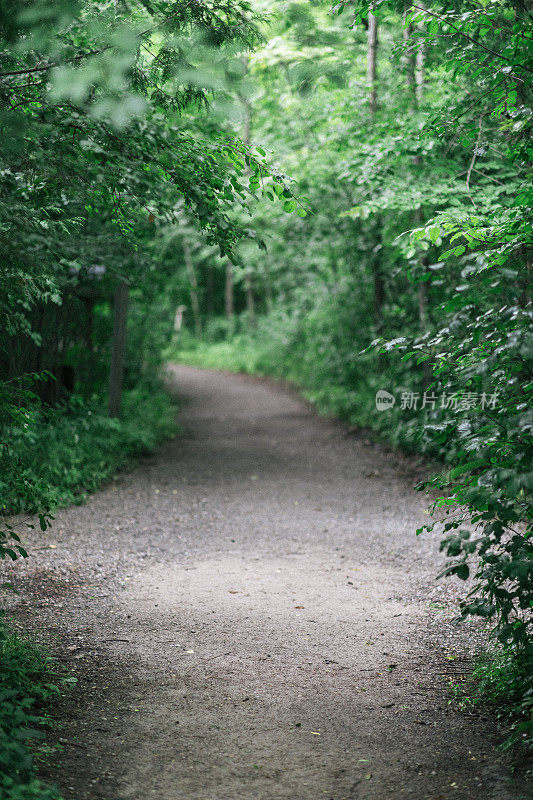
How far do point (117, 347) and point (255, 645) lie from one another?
6.32 meters

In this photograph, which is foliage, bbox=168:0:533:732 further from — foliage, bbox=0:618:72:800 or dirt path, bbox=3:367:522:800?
foliage, bbox=0:618:72:800

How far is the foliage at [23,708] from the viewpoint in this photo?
2.74m

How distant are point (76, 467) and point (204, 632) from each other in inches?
162

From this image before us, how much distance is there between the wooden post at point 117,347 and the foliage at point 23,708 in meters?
5.73

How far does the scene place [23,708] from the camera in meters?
3.60

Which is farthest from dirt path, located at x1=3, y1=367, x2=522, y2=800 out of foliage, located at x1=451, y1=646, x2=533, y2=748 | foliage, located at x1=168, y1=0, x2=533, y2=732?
foliage, located at x1=168, y1=0, x2=533, y2=732

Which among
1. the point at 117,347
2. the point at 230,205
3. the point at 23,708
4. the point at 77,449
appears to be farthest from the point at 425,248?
the point at 117,347

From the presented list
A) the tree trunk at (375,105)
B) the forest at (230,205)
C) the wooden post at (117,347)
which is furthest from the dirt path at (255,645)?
the tree trunk at (375,105)

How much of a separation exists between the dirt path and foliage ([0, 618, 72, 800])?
16cm

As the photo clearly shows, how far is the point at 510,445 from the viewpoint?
3275 mm

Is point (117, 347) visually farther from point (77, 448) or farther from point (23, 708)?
point (23, 708)

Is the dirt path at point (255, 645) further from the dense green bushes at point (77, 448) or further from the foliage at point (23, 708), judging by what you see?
the dense green bushes at point (77, 448)

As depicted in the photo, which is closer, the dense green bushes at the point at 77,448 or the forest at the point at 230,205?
the forest at the point at 230,205

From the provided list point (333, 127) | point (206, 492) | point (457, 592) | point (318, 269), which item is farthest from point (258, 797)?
point (318, 269)
